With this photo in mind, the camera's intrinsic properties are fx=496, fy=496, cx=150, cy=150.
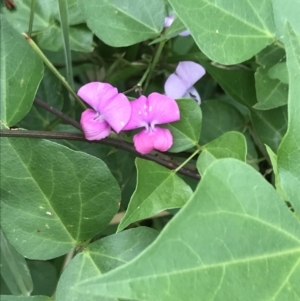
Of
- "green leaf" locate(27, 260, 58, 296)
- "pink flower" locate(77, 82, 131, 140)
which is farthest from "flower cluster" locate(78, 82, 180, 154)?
"green leaf" locate(27, 260, 58, 296)

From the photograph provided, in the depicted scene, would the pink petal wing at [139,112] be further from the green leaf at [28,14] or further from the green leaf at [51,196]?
the green leaf at [28,14]

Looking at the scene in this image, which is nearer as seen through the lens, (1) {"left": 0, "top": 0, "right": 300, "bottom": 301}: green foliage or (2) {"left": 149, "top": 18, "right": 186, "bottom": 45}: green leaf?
(1) {"left": 0, "top": 0, "right": 300, "bottom": 301}: green foliage

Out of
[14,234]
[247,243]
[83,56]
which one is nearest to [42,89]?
[83,56]

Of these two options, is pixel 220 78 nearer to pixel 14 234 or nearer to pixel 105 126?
pixel 105 126

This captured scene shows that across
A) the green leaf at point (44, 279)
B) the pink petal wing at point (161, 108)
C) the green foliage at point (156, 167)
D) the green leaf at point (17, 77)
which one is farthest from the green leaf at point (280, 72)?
the green leaf at point (44, 279)

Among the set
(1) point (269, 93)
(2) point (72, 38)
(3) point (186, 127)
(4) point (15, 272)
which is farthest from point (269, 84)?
(4) point (15, 272)

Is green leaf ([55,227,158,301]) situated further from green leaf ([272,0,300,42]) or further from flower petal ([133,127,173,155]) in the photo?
green leaf ([272,0,300,42])

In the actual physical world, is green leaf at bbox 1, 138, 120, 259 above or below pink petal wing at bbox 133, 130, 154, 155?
below
